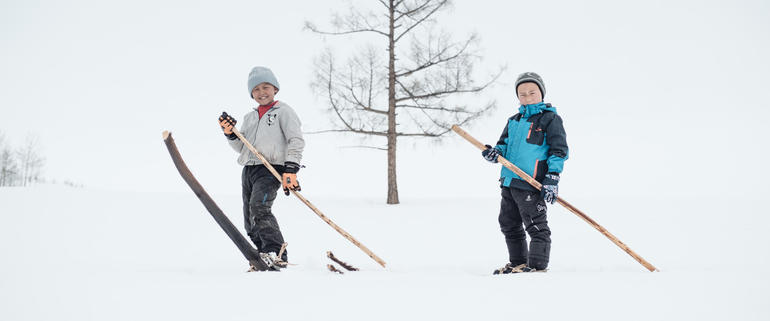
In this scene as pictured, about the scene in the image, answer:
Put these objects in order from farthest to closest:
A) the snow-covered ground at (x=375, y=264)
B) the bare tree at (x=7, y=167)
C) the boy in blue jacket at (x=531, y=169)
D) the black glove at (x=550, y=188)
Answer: the bare tree at (x=7, y=167)
the boy in blue jacket at (x=531, y=169)
the black glove at (x=550, y=188)
the snow-covered ground at (x=375, y=264)

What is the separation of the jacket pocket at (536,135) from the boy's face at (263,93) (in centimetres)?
238

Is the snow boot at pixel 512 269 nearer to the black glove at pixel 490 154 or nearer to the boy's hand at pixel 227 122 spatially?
the black glove at pixel 490 154

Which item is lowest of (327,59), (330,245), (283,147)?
(330,245)

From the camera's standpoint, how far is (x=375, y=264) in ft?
17.1

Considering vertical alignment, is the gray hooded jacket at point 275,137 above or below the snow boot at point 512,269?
above

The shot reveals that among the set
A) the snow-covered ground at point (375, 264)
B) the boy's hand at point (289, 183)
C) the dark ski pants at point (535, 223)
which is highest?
the boy's hand at point (289, 183)

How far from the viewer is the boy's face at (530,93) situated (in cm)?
392

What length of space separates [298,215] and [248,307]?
6856 mm

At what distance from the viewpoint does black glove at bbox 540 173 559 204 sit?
3.61 metres

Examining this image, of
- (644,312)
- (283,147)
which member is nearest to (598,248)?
(644,312)

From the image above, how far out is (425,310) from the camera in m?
2.47

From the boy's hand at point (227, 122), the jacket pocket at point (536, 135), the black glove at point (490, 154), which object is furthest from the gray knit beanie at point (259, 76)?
the jacket pocket at point (536, 135)

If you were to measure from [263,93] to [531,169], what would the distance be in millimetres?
2518

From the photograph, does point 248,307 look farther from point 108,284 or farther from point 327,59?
point 327,59
